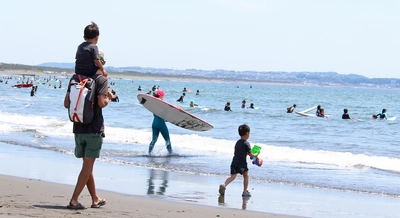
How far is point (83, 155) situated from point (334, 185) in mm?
5786

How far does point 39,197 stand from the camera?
24.0 ft

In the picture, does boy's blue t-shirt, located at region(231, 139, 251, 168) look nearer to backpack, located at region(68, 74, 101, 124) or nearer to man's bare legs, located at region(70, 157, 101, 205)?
man's bare legs, located at region(70, 157, 101, 205)

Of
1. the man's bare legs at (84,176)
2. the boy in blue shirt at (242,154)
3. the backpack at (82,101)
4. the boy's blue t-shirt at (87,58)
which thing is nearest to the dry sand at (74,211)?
the man's bare legs at (84,176)

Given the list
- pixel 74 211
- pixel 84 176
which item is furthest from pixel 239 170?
pixel 74 211

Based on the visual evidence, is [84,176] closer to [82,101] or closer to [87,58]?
[82,101]

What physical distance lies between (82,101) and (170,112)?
9.58m

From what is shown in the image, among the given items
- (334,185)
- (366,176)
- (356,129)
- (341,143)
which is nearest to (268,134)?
(341,143)

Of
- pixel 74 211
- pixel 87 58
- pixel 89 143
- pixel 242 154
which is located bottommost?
pixel 74 211

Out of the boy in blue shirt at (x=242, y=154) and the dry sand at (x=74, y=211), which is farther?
the boy in blue shirt at (x=242, y=154)

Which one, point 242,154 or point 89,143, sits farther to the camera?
point 242,154

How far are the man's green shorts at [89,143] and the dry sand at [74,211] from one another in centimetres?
59

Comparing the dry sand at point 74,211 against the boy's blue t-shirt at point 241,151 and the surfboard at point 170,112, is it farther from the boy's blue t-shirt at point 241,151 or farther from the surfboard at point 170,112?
the surfboard at point 170,112

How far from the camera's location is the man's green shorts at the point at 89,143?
6.34 meters

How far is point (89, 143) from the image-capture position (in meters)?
6.36
